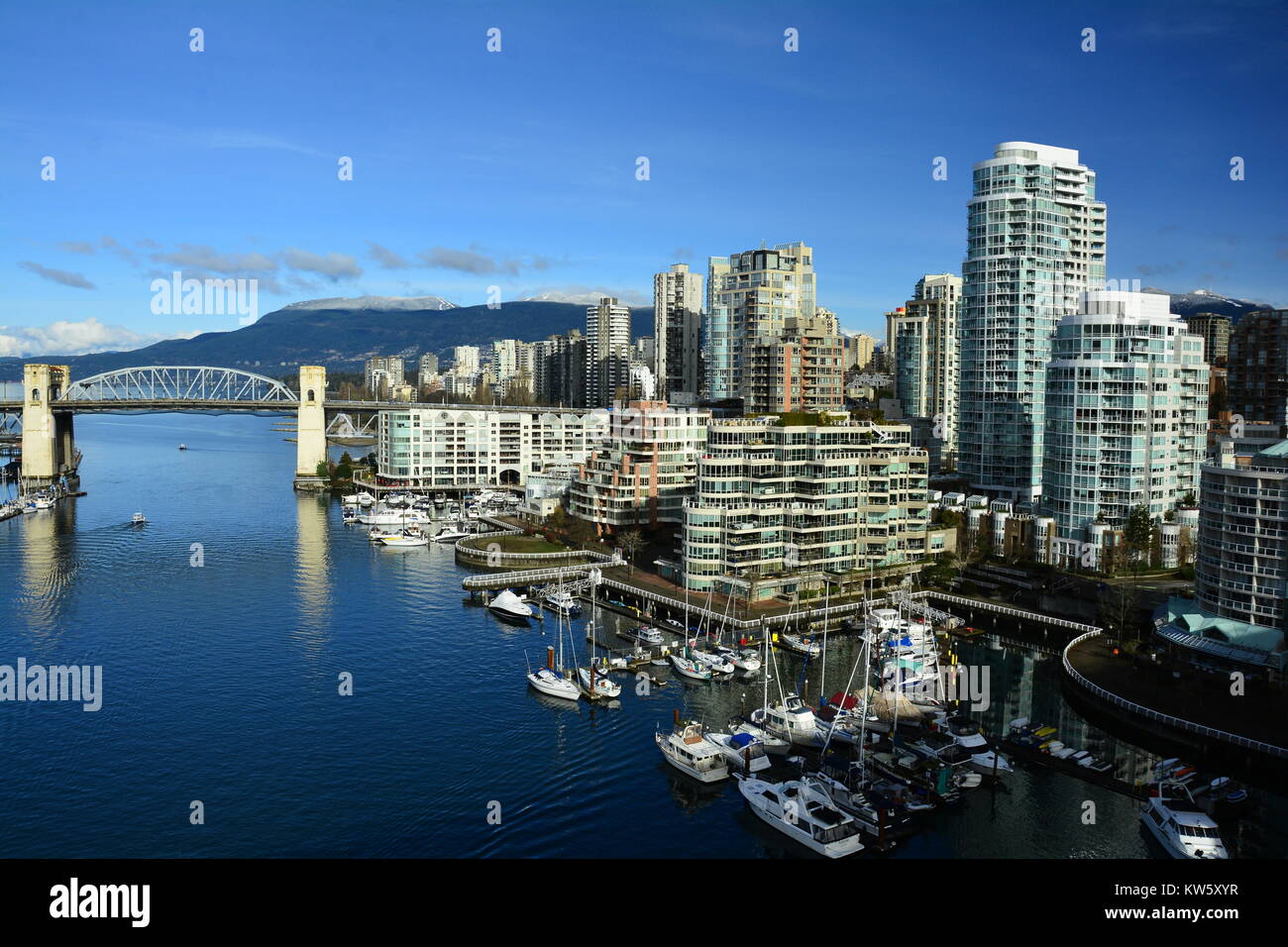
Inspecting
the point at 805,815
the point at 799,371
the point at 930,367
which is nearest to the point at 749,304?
the point at 799,371

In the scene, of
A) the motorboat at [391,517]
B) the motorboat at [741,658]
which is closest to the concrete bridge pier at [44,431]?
the motorboat at [391,517]

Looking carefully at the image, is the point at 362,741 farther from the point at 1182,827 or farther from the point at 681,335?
the point at 681,335

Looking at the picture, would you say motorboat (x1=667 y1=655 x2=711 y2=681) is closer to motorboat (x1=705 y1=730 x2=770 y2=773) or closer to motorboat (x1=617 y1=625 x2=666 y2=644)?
motorboat (x1=617 y1=625 x2=666 y2=644)

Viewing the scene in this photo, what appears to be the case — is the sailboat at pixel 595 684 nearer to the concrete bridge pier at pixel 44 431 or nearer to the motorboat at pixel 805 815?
the motorboat at pixel 805 815

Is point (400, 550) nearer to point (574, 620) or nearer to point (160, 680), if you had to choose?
point (574, 620)

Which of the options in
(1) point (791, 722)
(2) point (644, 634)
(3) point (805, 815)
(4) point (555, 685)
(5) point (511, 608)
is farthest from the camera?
(5) point (511, 608)

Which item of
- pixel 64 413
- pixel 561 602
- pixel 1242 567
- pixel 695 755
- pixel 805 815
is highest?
pixel 64 413
